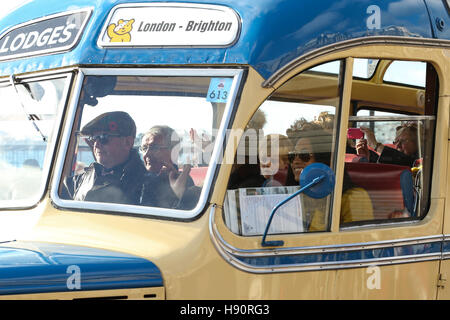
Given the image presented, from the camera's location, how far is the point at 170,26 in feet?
12.7

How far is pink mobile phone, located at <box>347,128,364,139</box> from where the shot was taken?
4.04m

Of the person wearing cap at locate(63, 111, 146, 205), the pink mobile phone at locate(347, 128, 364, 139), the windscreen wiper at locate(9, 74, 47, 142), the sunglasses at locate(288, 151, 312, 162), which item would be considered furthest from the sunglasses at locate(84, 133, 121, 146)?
the pink mobile phone at locate(347, 128, 364, 139)

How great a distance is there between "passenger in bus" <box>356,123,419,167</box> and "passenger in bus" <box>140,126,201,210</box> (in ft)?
4.42

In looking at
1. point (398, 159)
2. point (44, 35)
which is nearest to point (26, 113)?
point (44, 35)

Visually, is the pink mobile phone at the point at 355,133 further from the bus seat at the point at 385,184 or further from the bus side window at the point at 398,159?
the bus seat at the point at 385,184

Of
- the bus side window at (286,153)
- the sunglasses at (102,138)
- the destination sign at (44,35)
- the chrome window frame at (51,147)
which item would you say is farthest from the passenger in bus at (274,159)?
the destination sign at (44,35)

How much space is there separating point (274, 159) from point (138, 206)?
0.76 m

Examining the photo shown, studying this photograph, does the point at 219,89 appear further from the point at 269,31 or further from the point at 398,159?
the point at 398,159

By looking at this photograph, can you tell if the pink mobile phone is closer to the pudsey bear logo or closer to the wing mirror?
the wing mirror

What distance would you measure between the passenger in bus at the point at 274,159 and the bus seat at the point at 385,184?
39 cm

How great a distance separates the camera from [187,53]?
3.80 m

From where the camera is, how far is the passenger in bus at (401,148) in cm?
436

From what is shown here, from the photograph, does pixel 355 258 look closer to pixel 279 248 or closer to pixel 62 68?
pixel 279 248
